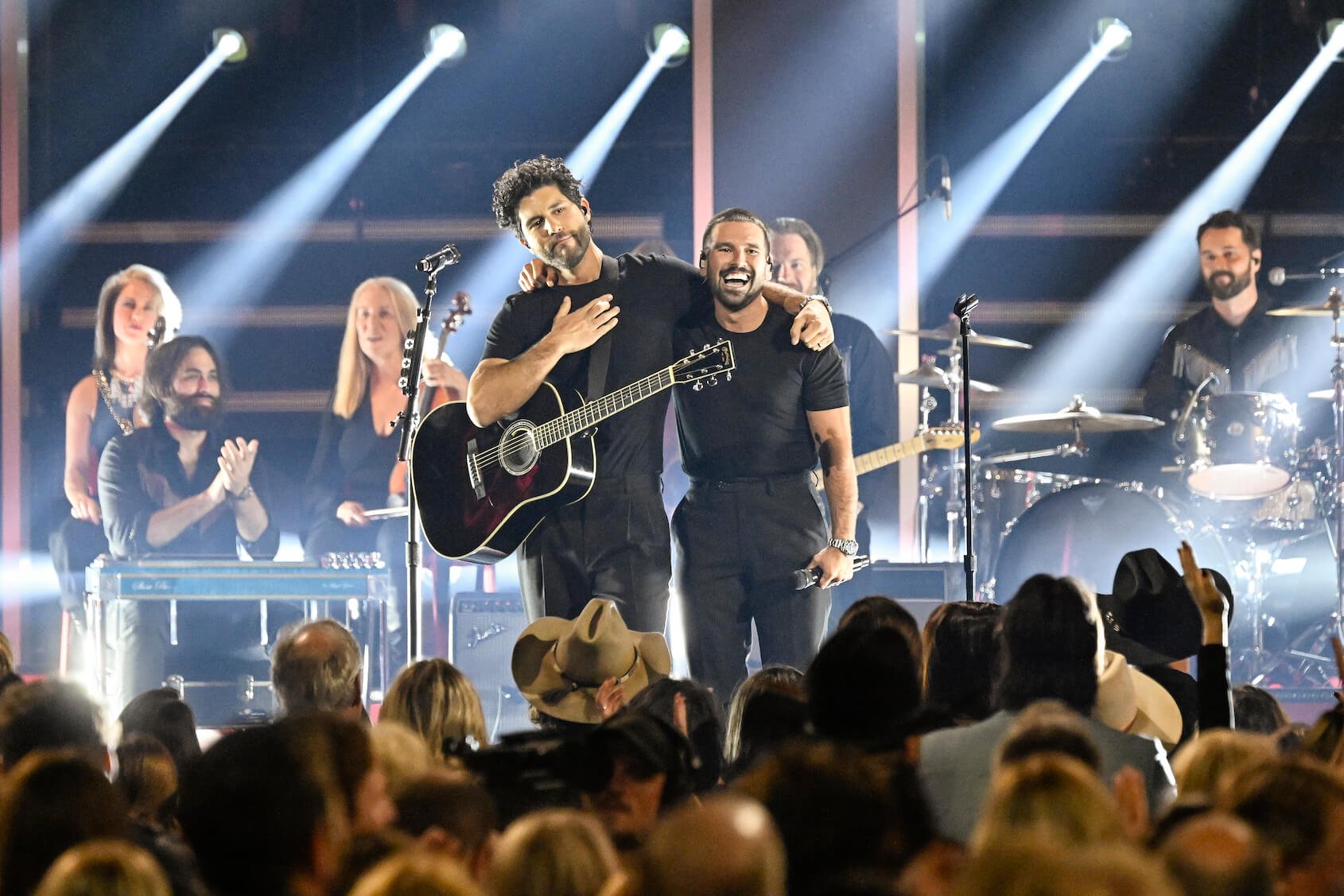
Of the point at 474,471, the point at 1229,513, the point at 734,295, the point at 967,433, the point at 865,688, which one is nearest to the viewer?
the point at 865,688

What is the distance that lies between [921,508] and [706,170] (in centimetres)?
283

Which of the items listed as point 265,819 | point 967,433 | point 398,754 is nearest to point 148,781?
point 398,754

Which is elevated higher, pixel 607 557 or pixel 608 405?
pixel 608 405

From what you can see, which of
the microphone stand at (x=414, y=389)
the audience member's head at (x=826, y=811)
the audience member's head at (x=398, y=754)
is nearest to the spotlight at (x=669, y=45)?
the microphone stand at (x=414, y=389)

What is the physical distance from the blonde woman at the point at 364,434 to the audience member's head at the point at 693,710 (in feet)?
18.2

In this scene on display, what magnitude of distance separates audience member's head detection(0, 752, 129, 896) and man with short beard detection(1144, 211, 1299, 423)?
788 cm

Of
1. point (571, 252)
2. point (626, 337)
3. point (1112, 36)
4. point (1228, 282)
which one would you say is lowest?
point (626, 337)

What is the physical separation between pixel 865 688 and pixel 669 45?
9.25 metres

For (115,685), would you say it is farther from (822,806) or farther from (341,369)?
(822,806)

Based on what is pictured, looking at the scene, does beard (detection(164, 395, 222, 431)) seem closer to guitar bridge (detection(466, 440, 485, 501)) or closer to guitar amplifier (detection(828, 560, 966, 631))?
guitar bridge (detection(466, 440, 485, 501))

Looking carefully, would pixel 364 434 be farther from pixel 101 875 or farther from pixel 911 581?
pixel 101 875

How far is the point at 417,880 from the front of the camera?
1.83m

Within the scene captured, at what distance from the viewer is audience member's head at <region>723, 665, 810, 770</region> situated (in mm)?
3697

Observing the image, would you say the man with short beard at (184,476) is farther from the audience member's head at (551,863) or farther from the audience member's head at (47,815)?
the audience member's head at (551,863)
